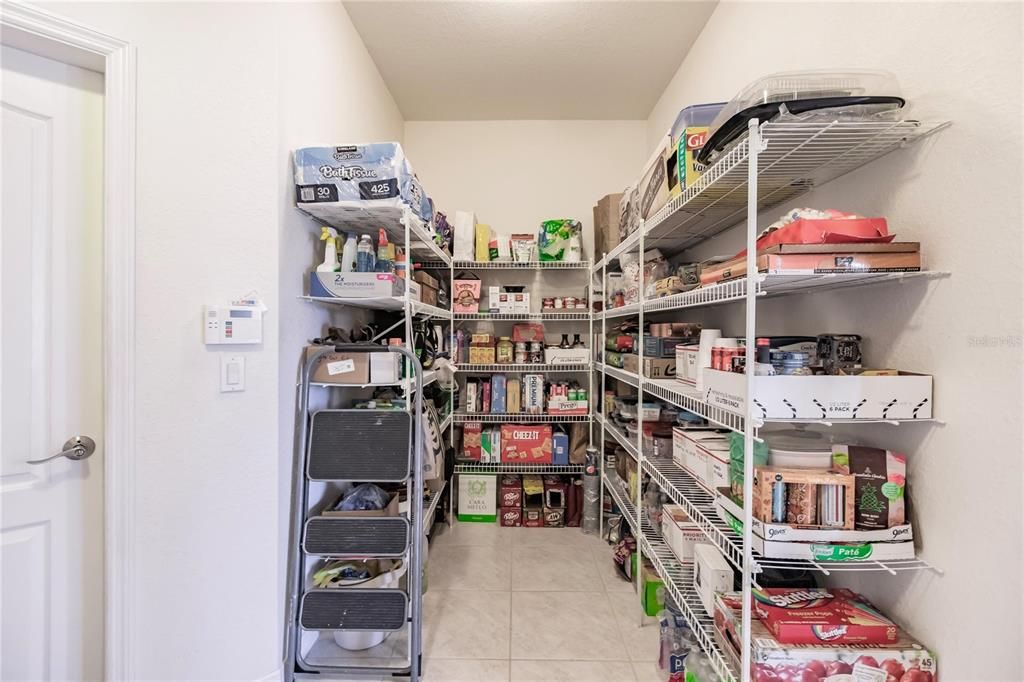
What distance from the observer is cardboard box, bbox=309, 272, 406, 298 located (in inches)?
65.6

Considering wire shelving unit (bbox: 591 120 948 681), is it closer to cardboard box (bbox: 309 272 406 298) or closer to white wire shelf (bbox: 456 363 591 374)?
white wire shelf (bbox: 456 363 591 374)

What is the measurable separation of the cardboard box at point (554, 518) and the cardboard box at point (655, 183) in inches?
81.1

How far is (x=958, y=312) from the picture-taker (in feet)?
3.16

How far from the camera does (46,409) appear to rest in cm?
129

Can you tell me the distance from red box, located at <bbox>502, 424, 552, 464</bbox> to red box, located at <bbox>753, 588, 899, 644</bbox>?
1752mm

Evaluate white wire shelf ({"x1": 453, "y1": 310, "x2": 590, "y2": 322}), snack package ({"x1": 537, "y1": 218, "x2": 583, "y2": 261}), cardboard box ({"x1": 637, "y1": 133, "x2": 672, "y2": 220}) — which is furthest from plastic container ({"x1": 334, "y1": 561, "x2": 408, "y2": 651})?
snack package ({"x1": 537, "y1": 218, "x2": 583, "y2": 261})

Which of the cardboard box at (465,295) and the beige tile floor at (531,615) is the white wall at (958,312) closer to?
the beige tile floor at (531,615)

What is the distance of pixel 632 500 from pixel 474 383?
1321mm

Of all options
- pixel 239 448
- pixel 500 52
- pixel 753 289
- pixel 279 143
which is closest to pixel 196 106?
pixel 279 143

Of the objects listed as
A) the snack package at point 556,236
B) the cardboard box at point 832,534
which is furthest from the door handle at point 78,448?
the snack package at point 556,236

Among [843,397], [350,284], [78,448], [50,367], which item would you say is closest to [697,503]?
[843,397]

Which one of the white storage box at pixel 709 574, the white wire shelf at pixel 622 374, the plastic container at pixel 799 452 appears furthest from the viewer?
the white wire shelf at pixel 622 374

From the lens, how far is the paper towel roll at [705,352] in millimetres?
1378

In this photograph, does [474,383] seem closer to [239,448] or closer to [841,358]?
[239,448]
